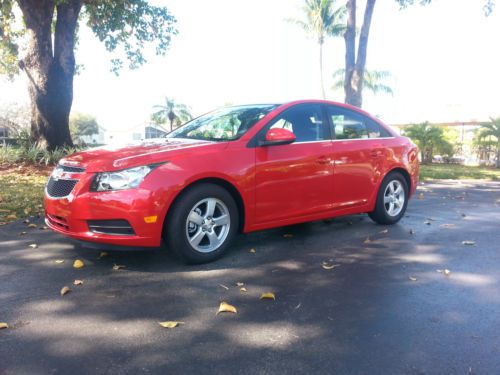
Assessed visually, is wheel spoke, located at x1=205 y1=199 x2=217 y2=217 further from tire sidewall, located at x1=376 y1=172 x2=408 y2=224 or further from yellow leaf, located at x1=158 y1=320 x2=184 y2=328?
tire sidewall, located at x1=376 y1=172 x2=408 y2=224

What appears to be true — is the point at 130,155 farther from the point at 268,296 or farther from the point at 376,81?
the point at 376,81

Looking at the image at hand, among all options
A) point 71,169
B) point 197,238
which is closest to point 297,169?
point 197,238

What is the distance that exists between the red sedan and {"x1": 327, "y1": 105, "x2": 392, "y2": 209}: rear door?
0.04ft

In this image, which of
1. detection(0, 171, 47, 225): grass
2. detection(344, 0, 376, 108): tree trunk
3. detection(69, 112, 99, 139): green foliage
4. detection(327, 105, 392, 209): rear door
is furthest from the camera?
detection(69, 112, 99, 139): green foliage

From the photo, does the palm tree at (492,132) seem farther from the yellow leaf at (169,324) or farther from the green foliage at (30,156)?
the yellow leaf at (169,324)

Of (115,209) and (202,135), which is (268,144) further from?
(115,209)

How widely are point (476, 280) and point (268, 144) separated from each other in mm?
2303

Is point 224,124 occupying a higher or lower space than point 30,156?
higher

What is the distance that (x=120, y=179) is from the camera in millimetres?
3912

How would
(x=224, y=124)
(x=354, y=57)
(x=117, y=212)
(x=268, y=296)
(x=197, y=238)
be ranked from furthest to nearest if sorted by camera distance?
(x=354, y=57)
(x=224, y=124)
(x=197, y=238)
(x=117, y=212)
(x=268, y=296)

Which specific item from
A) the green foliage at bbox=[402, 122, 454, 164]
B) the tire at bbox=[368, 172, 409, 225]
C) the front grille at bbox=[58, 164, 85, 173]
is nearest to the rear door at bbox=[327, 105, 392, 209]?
the tire at bbox=[368, 172, 409, 225]

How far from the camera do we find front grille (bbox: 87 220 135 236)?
3.89 meters

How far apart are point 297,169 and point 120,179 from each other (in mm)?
1898

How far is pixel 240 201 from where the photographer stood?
447 cm
